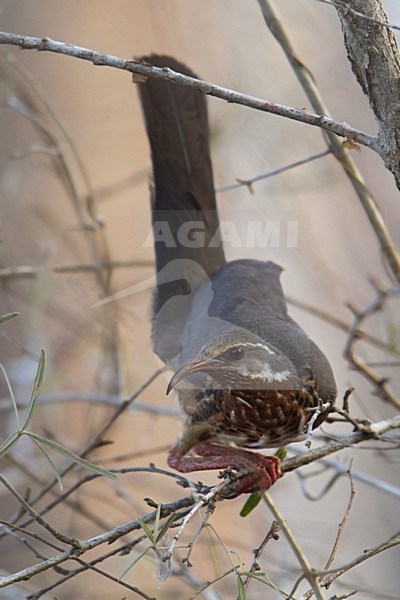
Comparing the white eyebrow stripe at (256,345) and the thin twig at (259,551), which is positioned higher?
the white eyebrow stripe at (256,345)

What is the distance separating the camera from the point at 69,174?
186 centimetres

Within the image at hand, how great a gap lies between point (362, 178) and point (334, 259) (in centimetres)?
28

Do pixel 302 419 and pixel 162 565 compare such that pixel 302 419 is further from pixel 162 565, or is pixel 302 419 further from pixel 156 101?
pixel 156 101

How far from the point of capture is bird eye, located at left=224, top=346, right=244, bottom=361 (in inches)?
38.4

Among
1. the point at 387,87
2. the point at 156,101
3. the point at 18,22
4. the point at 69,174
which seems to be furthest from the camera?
the point at 69,174

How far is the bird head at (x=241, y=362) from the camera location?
0.98 meters

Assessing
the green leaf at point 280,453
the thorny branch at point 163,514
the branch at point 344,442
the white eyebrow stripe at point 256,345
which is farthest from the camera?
the green leaf at point 280,453

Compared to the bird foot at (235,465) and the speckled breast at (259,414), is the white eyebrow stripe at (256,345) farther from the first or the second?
the bird foot at (235,465)

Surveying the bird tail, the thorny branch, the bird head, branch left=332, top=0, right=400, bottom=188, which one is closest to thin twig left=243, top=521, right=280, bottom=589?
the thorny branch

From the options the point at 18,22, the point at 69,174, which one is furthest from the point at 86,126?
the point at 18,22

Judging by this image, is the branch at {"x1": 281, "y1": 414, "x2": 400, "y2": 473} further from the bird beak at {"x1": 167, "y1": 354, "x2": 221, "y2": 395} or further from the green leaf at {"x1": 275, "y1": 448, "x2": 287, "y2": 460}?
the bird beak at {"x1": 167, "y1": 354, "x2": 221, "y2": 395}

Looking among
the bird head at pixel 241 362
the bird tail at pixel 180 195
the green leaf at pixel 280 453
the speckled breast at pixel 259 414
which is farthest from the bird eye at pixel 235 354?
the green leaf at pixel 280 453

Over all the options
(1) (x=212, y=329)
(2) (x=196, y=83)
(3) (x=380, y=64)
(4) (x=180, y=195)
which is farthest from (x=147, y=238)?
(3) (x=380, y=64)

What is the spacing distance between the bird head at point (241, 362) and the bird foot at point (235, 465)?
0.22m
